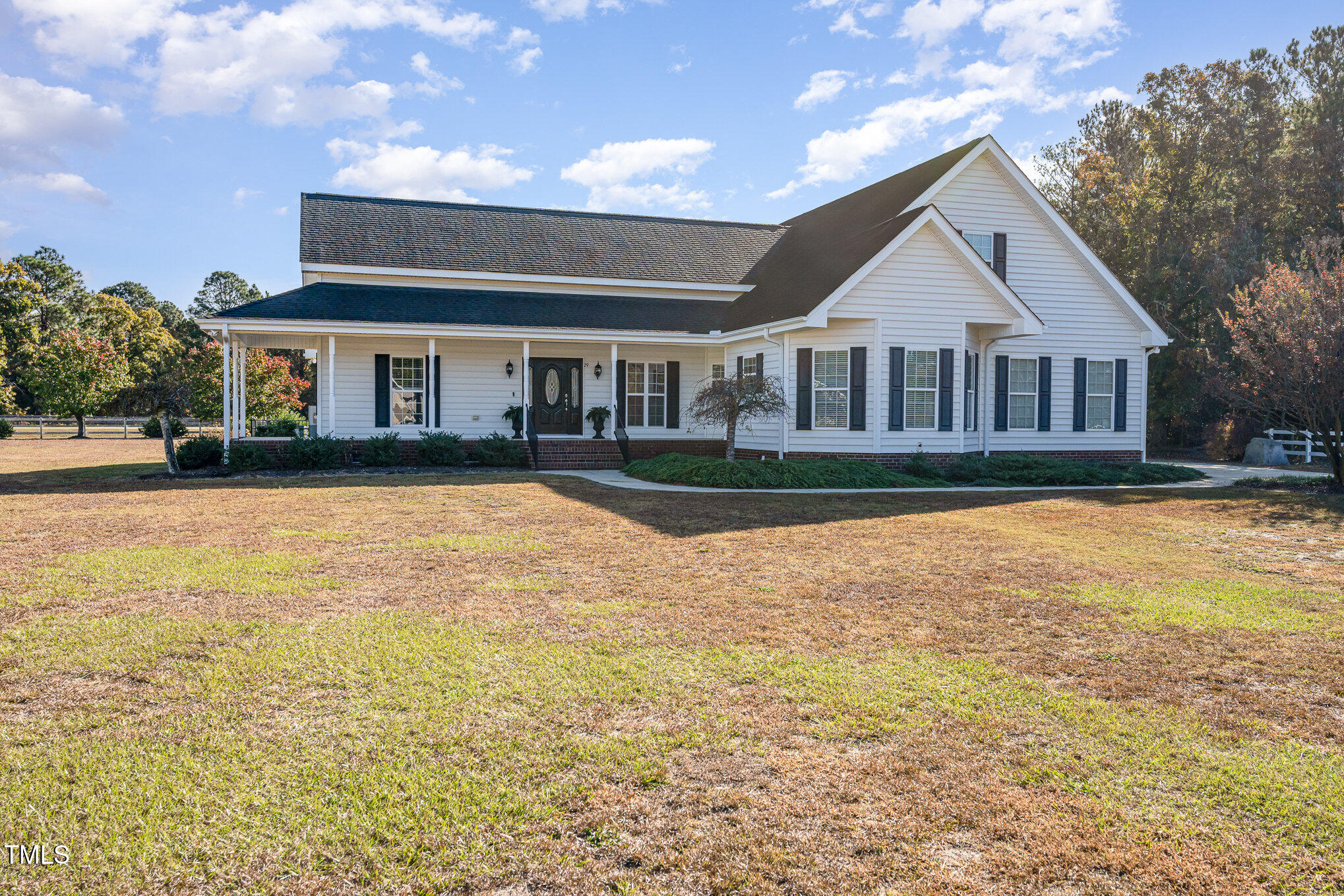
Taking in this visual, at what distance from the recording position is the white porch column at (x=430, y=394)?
2006cm

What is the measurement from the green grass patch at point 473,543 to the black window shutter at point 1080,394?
1611cm

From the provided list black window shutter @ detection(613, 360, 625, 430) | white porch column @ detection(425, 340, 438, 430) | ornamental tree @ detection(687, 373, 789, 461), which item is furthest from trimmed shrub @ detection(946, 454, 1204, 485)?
white porch column @ detection(425, 340, 438, 430)

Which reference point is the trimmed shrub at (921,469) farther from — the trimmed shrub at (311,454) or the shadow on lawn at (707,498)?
the trimmed shrub at (311,454)

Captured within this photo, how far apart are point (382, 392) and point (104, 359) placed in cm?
2547

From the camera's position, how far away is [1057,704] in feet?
14.7

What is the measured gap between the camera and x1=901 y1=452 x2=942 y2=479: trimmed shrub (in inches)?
693

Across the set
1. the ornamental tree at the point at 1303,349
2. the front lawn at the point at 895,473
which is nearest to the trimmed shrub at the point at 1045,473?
the front lawn at the point at 895,473

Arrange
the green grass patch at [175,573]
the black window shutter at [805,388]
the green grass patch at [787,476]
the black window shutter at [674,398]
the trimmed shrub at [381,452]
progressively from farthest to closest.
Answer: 1. the black window shutter at [674,398]
2. the trimmed shrub at [381,452]
3. the black window shutter at [805,388]
4. the green grass patch at [787,476]
5. the green grass patch at [175,573]

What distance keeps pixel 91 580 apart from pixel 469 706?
465cm

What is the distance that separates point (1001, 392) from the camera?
20141 millimetres

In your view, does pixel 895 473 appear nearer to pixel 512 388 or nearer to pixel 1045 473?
pixel 1045 473

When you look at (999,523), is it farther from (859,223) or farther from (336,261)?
(336,261)

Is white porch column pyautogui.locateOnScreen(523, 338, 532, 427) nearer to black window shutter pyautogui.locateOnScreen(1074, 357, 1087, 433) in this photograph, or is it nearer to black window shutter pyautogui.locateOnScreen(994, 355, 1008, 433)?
black window shutter pyautogui.locateOnScreen(994, 355, 1008, 433)

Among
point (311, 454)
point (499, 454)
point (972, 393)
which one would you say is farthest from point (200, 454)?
point (972, 393)
